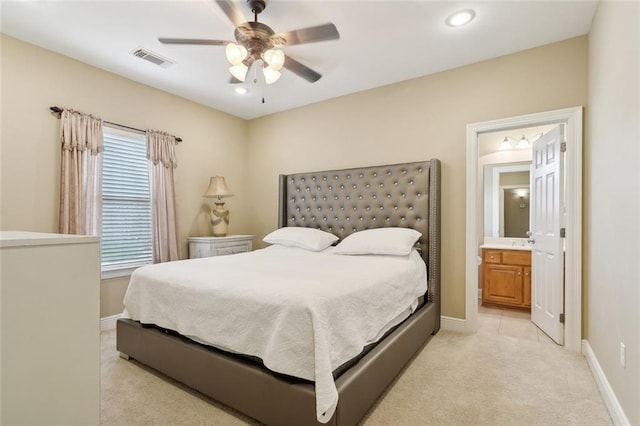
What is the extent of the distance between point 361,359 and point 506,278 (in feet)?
10.2

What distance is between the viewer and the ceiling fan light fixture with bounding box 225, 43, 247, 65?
2.08 metres

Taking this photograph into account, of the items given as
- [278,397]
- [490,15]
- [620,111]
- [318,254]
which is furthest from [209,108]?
[620,111]

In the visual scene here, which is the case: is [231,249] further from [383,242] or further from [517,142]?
[517,142]

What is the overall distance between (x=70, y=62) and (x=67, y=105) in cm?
42

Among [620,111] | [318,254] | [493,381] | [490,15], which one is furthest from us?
[318,254]

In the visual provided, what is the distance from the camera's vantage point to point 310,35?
2014 millimetres

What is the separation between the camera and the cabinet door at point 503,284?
12.7 feet

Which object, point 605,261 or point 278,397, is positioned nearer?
point 278,397

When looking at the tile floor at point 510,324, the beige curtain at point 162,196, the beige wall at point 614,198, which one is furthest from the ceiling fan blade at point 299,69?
the tile floor at point 510,324

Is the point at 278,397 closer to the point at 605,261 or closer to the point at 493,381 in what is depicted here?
the point at 493,381

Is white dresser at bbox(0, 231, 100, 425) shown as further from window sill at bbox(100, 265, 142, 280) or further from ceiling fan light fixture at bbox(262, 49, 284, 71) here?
window sill at bbox(100, 265, 142, 280)

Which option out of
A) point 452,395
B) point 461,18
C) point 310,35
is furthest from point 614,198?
point 310,35

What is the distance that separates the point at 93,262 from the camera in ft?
3.48

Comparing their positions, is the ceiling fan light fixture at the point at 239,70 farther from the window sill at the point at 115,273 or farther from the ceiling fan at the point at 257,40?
the window sill at the point at 115,273
